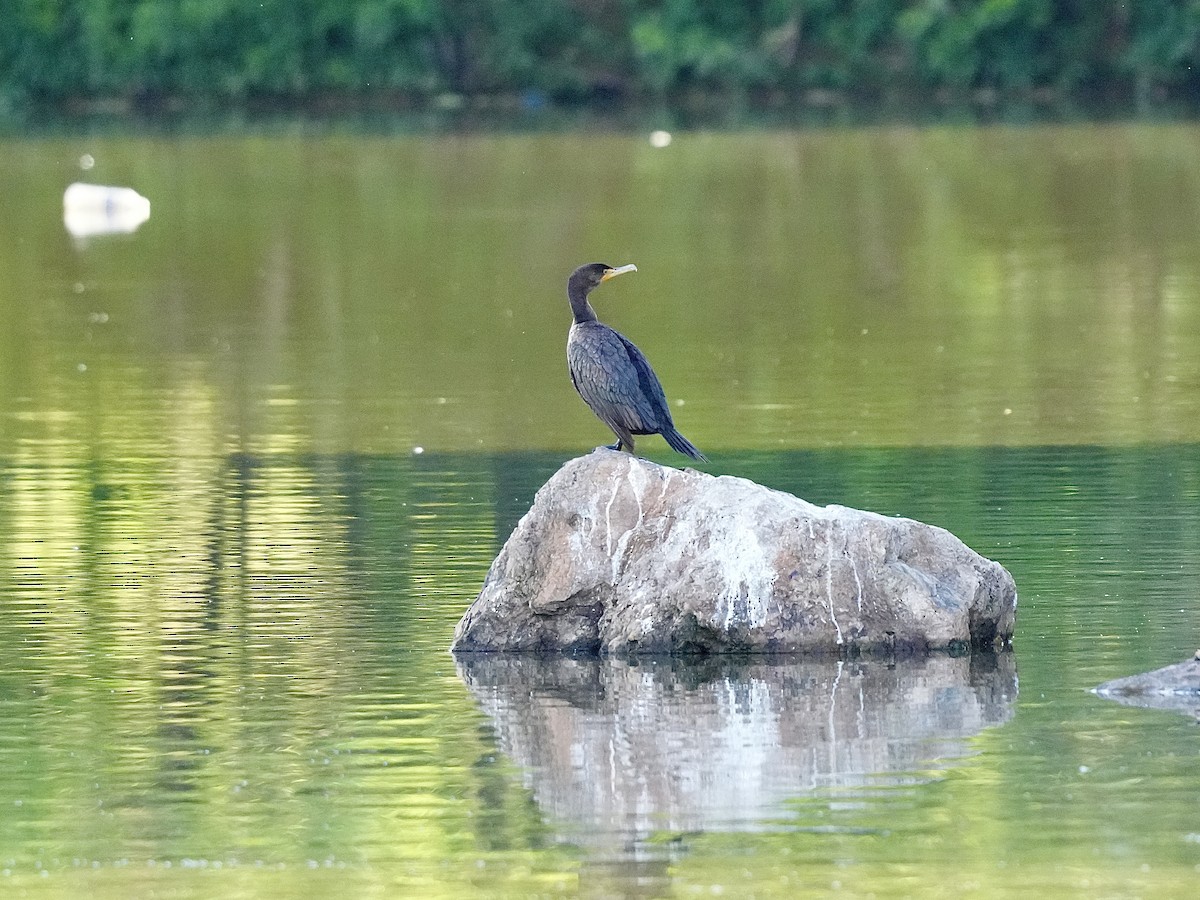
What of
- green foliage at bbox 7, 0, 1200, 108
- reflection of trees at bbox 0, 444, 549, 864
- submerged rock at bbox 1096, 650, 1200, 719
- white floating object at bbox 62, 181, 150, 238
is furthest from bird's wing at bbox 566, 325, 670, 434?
green foliage at bbox 7, 0, 1200, 108

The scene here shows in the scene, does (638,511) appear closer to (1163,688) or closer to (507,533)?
(1163,688)

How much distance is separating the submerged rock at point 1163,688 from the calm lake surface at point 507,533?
10 cm

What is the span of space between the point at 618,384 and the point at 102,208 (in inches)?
1115

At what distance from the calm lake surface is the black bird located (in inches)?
38.9

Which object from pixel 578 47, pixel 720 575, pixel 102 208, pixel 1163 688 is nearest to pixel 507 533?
pixel 720 575

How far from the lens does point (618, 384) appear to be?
1111 centimetres

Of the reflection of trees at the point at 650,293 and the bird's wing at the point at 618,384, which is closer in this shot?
the bird's wing at the point at 618,384

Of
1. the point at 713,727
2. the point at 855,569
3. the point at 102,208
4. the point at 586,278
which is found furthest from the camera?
the point at 102,208

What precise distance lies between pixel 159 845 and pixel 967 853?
7.27ft

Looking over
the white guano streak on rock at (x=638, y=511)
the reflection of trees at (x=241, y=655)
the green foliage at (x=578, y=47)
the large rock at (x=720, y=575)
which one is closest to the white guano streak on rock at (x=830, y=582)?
the large rock at (x=720, y=575)

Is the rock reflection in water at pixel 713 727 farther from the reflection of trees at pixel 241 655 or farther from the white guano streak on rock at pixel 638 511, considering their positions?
the white guano streak on rock at pixel 638 511

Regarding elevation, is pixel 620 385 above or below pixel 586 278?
below

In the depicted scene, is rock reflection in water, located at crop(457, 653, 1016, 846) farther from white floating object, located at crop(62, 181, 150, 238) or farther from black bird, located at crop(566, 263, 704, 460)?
white floating object, located at crop(62, 181, 150, 238)

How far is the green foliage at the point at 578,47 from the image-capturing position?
64.6m
